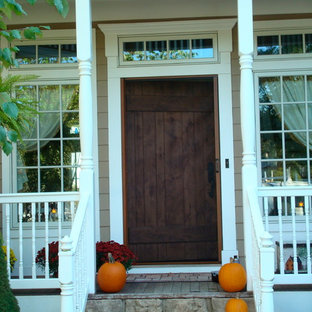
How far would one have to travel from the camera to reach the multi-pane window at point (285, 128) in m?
5.30

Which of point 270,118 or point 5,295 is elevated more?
point 270,118

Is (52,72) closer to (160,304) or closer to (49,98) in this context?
(49,98)

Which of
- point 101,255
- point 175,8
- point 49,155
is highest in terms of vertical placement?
point 175,8

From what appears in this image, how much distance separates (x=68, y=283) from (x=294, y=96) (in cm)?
312

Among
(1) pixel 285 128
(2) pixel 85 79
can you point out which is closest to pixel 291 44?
A: (1) pixel 285 128

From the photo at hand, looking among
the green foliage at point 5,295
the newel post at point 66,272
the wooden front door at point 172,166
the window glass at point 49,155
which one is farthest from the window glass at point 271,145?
the green foliage at point 5,295

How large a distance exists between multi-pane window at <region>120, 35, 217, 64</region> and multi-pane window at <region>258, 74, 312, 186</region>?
67cm

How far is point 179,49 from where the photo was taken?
17.8 ft

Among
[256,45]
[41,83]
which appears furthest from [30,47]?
[256,45]

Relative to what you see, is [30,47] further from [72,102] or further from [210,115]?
[210,115]

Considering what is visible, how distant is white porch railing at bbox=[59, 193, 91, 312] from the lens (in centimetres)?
357

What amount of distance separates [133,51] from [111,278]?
2444 millimetres

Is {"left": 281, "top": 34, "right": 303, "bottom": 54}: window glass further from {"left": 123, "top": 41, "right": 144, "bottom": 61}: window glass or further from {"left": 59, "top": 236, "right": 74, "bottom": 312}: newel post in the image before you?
{"left": 59, "top": 236, "right": 74, "bottom": 312}: newel post

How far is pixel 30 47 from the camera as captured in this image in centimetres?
551
